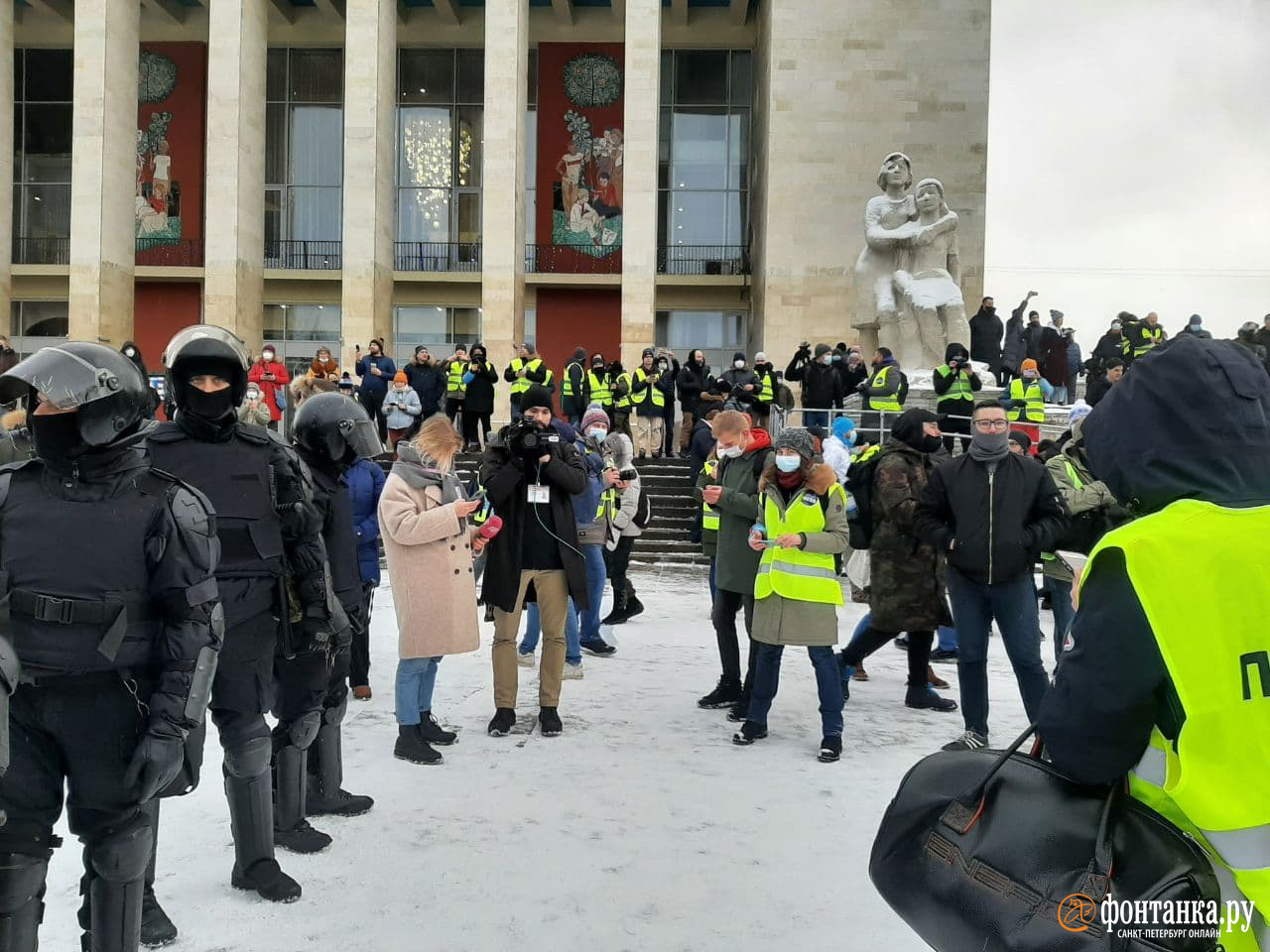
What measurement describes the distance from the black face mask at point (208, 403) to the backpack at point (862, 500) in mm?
4313

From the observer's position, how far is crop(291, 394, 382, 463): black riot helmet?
4.55m

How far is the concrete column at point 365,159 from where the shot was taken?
77.8 feet

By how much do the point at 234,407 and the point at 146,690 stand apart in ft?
3.93

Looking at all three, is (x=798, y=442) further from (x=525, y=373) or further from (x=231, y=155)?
(x=231, y=155)

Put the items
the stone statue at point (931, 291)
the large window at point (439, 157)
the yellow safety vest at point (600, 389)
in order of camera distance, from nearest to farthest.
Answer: the stone statue at point (931, 291), the yellow safety vest at point (600, 389), the large window at point (439, 157)

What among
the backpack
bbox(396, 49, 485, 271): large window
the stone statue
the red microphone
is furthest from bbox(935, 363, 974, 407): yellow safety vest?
bbox(396, 49, 485, 271): large window

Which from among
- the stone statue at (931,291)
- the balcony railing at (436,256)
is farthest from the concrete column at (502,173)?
the stone statue at (931,291)

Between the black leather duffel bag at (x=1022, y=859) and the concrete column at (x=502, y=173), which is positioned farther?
the concrete column at (x=502, y=173)

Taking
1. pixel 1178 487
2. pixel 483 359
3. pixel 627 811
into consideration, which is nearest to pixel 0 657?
pixel 1178 487

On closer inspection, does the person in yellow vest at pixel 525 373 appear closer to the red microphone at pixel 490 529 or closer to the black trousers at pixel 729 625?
the black trousers at pixel 729 625

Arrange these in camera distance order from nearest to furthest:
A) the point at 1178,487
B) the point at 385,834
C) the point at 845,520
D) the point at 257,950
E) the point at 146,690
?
the point at 1178,487, the point at 146,690, the point at 257,950, the point at 385,834, the point at 845,520

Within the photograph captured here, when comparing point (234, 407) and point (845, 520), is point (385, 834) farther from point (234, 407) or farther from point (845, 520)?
point (845, 520)

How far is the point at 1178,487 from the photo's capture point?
5.57ft

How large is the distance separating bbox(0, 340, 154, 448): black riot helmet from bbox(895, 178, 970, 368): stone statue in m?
15.2
